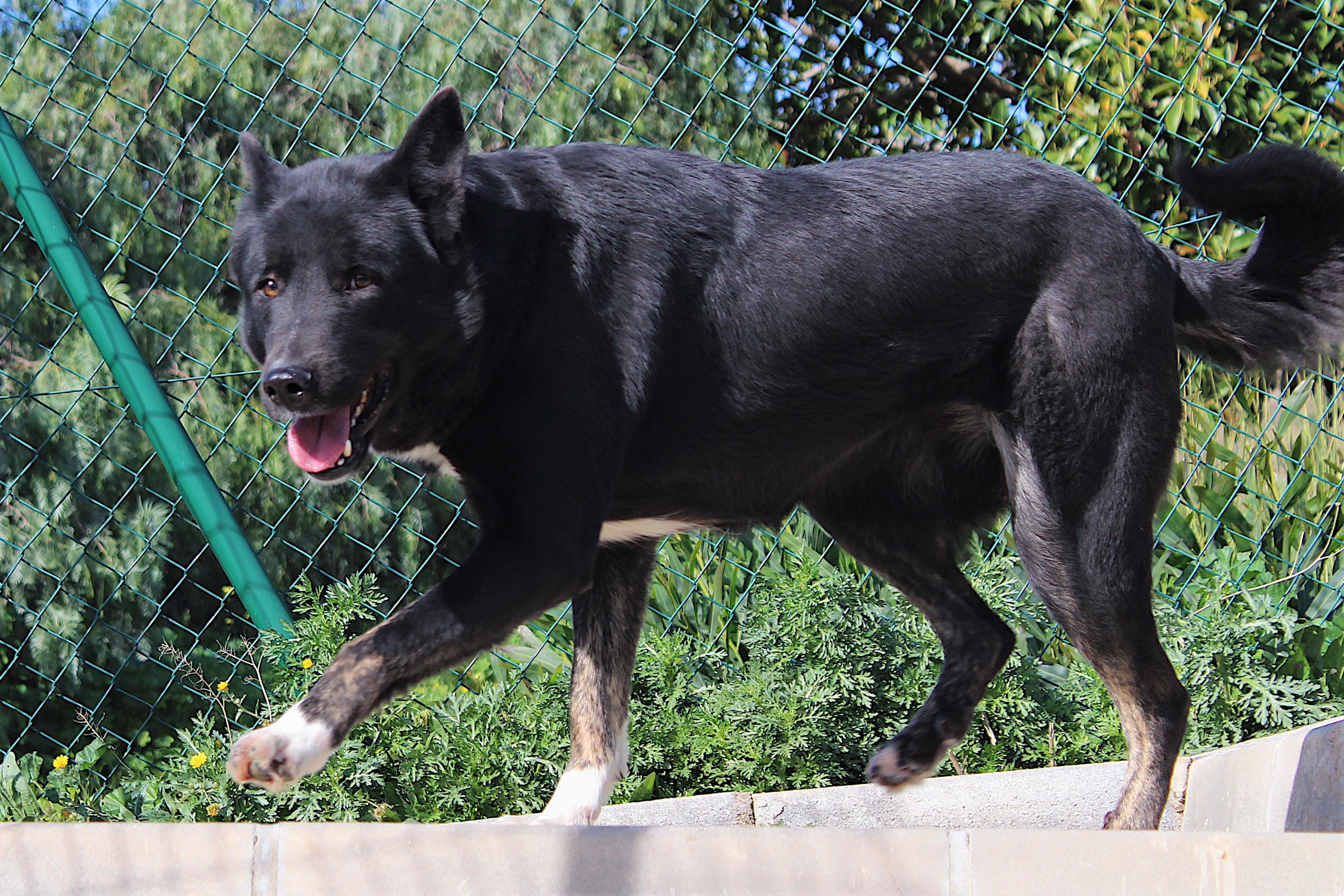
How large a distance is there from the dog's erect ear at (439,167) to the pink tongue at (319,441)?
1.24 feet

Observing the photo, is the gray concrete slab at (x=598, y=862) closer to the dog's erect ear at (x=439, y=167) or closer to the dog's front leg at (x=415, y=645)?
the dog's front leg at (x=415, y=645)

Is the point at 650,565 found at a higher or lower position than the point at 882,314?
lower

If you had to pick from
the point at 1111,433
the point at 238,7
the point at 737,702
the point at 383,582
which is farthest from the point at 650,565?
the point at 238,7

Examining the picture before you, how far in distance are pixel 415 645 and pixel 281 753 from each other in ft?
0.90

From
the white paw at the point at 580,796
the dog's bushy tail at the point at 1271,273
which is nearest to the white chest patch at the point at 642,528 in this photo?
the white paw at the point at 580,796

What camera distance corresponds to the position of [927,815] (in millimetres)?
3293

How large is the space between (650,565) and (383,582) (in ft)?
7.26

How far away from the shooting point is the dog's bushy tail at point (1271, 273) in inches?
110

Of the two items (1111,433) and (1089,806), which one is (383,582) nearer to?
(1089,806)

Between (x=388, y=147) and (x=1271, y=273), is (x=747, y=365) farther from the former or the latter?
(x=388, y=147)

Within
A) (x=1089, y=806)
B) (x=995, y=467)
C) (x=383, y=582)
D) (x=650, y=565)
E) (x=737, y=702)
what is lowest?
(x=383, y=582)

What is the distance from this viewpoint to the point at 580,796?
8.63ft

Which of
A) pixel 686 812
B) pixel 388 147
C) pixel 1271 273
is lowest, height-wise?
pixel 686 812

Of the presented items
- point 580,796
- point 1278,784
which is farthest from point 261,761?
point 1278,784
